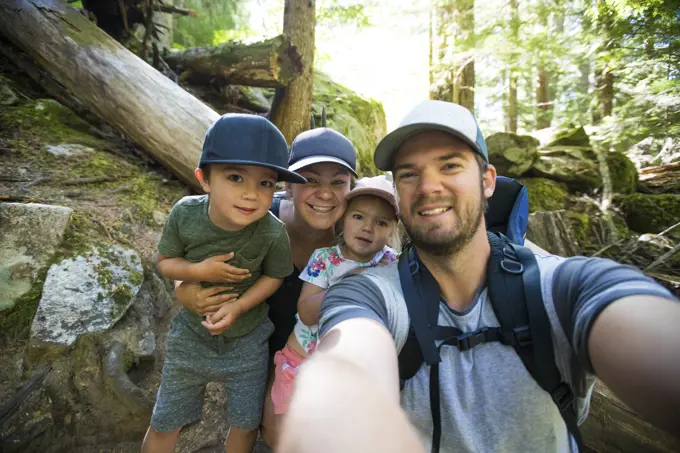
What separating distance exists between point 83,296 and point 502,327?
10.2 feet

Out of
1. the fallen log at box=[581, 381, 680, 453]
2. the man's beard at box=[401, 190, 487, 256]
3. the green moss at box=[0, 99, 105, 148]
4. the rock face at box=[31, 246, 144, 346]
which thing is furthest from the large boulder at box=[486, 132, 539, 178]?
the green moss at box=[0, 99, 105, 148]

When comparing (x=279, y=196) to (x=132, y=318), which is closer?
(x=132, y=318)

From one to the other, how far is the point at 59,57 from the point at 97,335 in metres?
4.30

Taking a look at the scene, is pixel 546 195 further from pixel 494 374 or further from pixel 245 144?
pixel 245 144

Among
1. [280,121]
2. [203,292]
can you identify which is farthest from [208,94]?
[203,292]

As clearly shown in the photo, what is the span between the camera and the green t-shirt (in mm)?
2145

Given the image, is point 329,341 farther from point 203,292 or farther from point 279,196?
point 279,196

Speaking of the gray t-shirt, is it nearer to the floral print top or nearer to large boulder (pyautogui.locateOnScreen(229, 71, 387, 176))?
the floral print top

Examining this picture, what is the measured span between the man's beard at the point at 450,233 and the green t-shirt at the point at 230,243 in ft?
3.19

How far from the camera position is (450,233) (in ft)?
5.24

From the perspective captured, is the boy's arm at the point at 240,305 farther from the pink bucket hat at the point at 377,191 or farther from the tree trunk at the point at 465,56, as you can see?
the tree trunk at the point at 465,56

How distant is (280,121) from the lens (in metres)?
6.21

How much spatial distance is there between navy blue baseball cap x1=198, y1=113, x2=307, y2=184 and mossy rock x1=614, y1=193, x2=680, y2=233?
7352mm

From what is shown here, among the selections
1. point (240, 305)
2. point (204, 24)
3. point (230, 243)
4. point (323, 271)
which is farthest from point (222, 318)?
point (204, 24)
